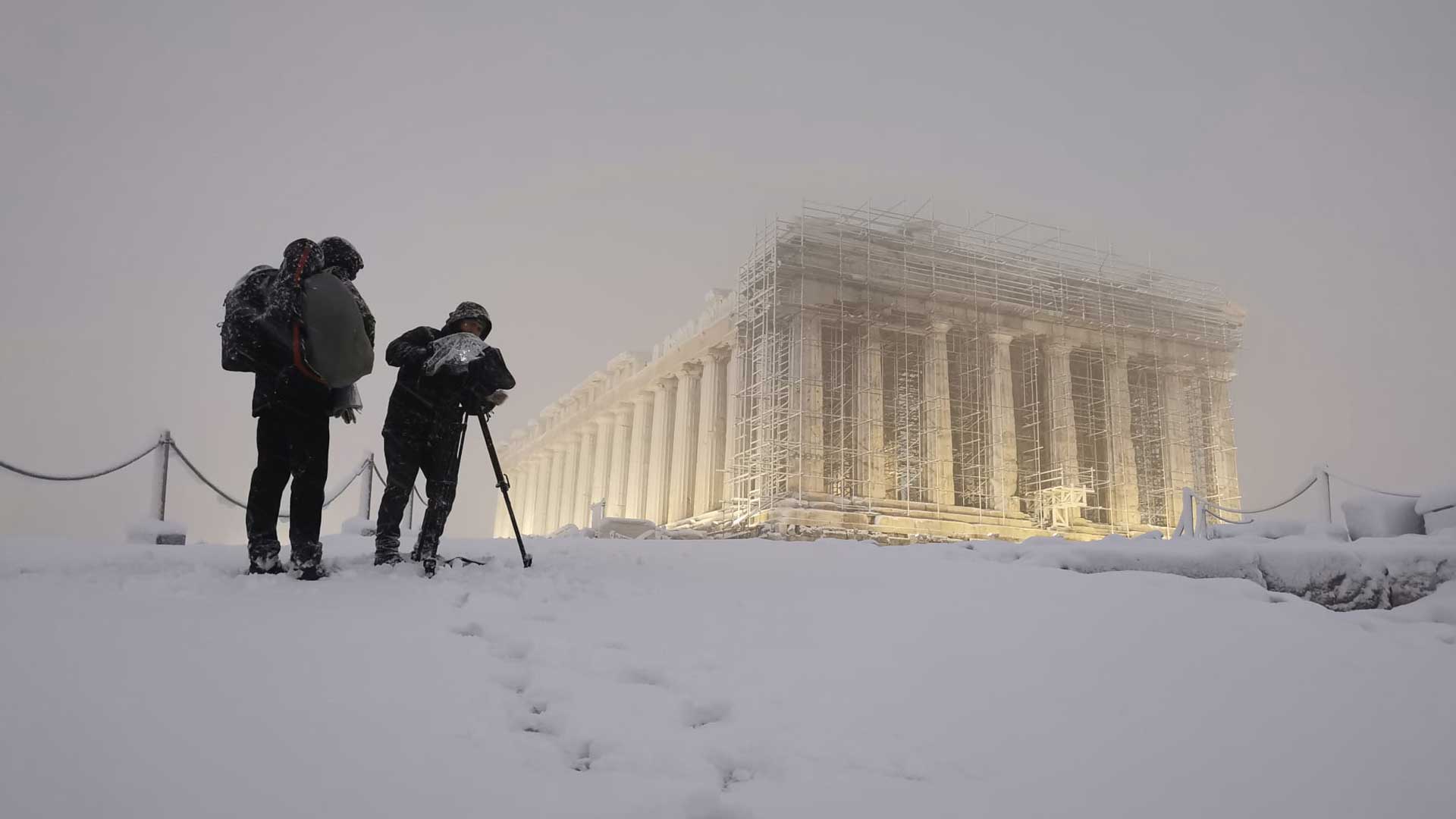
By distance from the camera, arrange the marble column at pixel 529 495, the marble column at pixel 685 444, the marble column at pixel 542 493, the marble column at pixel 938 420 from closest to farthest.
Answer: the marble column at pixel 938 420 → the marble column at pixel 685 444 → the marble column at pixel 542 493 → the marble column at pixel 529 495

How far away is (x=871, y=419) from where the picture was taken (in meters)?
29.7

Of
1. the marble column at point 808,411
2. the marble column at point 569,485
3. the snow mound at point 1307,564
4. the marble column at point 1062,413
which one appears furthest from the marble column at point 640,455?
the snow mound at point 1307,564

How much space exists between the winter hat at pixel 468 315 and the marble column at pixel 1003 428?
25.7 m

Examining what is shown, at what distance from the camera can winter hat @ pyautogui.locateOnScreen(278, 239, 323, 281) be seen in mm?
5656

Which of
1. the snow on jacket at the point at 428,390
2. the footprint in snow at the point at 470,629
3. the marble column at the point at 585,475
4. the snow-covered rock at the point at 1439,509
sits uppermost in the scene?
the marble column at the point at 585,475

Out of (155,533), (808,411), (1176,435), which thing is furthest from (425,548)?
(1176,435)

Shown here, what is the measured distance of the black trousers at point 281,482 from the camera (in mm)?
5605

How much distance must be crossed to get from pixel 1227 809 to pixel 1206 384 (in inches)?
1439

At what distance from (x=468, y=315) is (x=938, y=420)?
82.9 feet

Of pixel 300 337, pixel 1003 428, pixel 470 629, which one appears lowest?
pixel 470 629

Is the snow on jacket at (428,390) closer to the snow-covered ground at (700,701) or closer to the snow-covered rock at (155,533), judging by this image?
the snow-covered ground at (700,701)

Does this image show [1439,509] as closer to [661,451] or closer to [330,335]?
[330,335]

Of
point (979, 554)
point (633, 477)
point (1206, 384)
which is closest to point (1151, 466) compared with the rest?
point (1206, 384)

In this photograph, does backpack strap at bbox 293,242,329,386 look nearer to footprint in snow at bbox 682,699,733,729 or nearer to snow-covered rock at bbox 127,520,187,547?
footprint in snow at bbox 682,699,733,729
